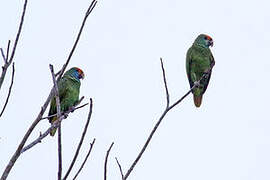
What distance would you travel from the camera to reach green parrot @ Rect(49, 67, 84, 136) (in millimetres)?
6980

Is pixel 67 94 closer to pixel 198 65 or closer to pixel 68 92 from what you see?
pixel 68 92

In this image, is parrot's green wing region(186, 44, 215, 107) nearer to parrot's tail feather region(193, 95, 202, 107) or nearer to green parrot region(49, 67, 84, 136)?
parrot's tail feather region(193, 95, 202, 107)

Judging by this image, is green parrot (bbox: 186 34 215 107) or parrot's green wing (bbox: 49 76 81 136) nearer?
parrot's green wing (bbox: 49 76 81 136)

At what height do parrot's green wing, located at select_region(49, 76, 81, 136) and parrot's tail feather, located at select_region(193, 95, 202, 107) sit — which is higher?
parrot's green wing, located at select_region(49, 76, 81, 136)

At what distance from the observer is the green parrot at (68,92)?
6980mm

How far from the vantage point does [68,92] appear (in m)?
7.10

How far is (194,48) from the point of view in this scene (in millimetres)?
7578

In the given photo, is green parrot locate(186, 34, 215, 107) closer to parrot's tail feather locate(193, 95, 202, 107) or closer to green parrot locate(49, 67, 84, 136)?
parrot's tail feather locate(193, 95, 202, 107)

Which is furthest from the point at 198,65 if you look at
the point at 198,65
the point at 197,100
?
the point at 197,100

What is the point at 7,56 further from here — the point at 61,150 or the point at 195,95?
the point at 195,95

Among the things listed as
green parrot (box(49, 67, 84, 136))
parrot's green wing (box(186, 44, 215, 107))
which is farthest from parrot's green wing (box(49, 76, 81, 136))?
parrot's green wing (box(186, 44, 215, 107))

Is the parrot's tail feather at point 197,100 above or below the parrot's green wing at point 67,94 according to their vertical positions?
below

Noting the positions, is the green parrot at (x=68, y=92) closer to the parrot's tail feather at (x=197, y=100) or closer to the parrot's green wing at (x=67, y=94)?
the parrot's green wing at (x=67, y=94)

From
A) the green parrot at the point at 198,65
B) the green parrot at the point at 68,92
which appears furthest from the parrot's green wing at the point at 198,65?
the green parrot at the point at 68,92
